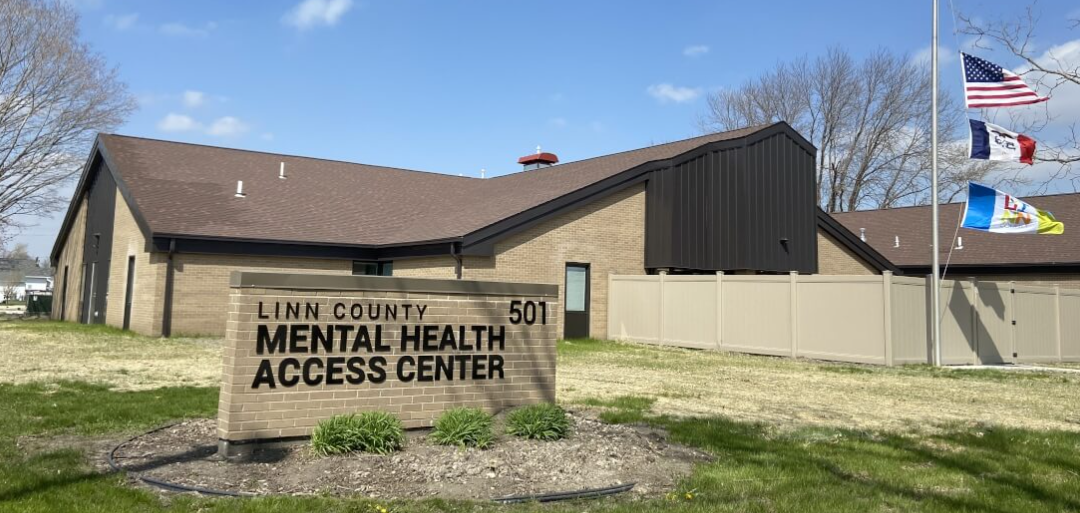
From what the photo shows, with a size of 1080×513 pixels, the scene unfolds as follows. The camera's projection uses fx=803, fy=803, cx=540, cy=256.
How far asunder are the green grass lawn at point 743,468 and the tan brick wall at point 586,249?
37.0ft

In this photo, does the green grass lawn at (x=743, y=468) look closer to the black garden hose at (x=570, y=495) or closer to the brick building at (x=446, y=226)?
the black garden hose at (x=570, y=495)

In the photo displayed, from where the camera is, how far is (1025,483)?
22.1 feet

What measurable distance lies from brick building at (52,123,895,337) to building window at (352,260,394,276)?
52 mm

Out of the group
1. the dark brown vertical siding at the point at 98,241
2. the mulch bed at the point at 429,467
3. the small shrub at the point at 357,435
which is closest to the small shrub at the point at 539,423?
the mulch bed at the point at 429,467

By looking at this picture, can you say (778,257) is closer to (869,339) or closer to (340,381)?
(869,339)

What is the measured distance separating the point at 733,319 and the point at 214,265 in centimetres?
1456

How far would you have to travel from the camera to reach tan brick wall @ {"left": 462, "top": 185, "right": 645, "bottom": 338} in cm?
2186

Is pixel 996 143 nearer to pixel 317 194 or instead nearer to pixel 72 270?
pixel 317 194

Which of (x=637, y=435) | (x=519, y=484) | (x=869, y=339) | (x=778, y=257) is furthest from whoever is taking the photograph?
(x=778, y=257)

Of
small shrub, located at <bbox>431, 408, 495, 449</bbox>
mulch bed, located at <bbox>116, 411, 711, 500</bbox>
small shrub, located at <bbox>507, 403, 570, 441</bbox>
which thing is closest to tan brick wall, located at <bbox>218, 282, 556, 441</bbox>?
mulch bed, located at <bbox>116, 411, 711, 500</bbox>

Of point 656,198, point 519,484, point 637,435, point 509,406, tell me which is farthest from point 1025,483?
point 656,198

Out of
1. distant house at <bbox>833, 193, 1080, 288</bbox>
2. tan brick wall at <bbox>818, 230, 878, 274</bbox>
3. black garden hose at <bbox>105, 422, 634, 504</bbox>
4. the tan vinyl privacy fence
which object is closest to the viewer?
black garden hose at <bbox>105, 422, 634, 504</bbox>

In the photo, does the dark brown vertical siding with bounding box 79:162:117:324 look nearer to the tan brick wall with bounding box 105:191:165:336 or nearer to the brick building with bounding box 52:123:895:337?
the brick building with bounding box 52:123:895:337

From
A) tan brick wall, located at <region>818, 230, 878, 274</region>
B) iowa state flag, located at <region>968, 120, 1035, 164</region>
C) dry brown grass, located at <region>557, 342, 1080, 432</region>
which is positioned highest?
iowa state flag, located at <region>968, 120, 1035, 164</region>
